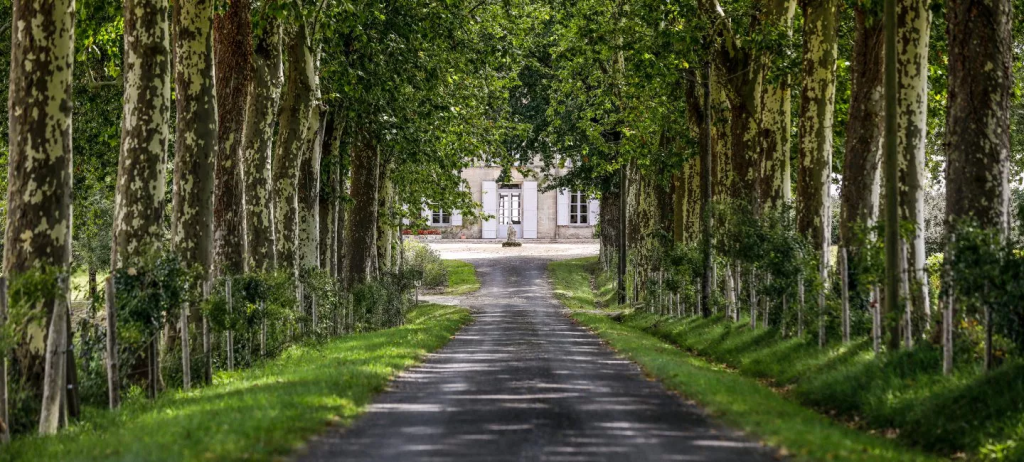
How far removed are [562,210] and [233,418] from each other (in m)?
72.8

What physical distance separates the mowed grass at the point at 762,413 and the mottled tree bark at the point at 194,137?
21.8 ft

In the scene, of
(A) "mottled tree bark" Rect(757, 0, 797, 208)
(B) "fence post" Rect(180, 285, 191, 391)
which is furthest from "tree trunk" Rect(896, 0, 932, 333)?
(B) "fence post" Rect(180, 285, 191, 391)

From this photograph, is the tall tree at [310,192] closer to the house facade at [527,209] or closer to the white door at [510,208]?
the house facade at [527,209]

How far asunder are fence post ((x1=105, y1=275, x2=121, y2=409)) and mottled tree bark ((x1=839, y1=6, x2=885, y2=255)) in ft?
36.4

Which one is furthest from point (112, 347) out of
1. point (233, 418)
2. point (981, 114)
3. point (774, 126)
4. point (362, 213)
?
point (362, 213)

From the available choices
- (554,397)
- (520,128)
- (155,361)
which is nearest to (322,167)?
(520,128)

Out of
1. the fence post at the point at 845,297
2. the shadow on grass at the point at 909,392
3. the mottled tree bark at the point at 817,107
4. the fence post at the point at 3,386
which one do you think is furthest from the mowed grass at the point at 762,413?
the fence post at the point at 3,386

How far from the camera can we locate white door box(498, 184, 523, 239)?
82.8 m

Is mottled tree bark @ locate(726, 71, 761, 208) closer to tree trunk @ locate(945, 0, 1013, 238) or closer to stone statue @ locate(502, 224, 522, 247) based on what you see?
tree trunk @ locate(945, 0, 1013, 238)

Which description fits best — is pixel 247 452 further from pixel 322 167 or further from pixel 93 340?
pixel 322 167

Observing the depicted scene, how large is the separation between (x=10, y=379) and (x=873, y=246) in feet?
33.6

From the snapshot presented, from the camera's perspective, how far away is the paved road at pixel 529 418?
997cm

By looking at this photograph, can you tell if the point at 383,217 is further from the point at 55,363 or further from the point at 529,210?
the point at 529,210

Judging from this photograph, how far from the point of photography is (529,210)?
8362 cm
